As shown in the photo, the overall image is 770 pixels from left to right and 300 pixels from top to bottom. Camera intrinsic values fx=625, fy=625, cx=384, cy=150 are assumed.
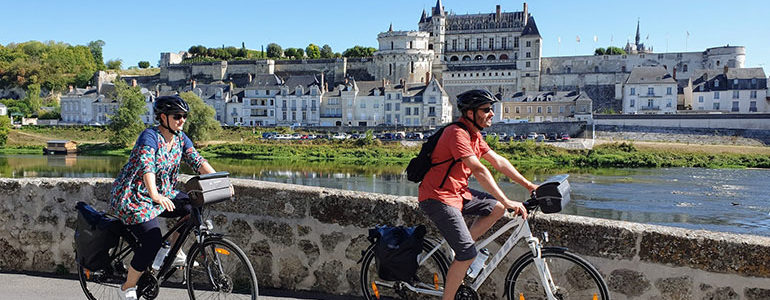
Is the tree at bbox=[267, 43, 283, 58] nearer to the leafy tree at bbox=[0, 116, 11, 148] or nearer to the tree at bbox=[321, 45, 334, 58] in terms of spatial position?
the tree at bbox=[321, 45, 334, 58]

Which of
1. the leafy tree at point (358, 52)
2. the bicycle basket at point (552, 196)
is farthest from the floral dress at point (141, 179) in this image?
the leafy tree at point (358, 52)

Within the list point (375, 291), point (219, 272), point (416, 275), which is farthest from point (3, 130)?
point (416, 275)

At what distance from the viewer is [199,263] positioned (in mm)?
3721

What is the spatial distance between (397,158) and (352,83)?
1082 inches

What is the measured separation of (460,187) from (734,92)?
71609 millimetres

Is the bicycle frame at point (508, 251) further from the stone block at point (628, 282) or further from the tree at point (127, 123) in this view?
the tree at point (127, 123)

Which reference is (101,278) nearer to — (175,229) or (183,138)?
(175,229)

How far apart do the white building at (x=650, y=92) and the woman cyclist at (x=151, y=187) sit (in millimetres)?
69850

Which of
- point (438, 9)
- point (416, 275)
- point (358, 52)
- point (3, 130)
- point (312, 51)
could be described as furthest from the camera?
point (312, 51)

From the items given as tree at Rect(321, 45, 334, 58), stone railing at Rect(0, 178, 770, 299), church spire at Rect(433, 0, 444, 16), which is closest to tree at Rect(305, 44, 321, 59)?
tree at Rect(321, 45, 334, 58)

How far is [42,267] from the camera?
191 inches

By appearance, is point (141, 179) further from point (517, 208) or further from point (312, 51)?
point (312, 51)

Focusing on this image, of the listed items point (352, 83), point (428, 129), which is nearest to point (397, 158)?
point (428, 129)

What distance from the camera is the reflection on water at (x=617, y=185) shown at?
21.4 meters
